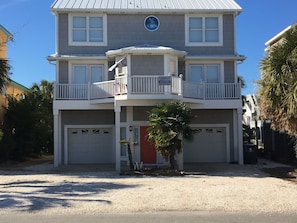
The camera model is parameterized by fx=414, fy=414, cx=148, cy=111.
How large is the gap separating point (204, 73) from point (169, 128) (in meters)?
6.67

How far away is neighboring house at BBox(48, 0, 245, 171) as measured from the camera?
22.8 metres

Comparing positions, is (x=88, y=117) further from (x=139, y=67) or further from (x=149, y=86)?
(x=149, y=86)

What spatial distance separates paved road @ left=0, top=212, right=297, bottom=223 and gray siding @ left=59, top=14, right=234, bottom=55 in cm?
1552

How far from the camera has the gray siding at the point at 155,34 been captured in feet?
78.6

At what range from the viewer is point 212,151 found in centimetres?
2452

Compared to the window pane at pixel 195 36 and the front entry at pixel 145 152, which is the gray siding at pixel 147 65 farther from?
the front entry at pixel 145 152

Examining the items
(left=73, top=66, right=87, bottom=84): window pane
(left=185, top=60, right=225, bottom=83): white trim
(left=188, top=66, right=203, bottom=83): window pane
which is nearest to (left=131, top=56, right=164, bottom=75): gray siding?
(left=185, top=60, right=225, bottom=83): white trim

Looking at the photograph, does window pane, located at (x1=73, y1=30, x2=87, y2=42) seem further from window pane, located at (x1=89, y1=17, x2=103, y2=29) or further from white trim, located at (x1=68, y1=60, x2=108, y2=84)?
white trim, located at (x1=68, y1=60, x2=108, y2=84)

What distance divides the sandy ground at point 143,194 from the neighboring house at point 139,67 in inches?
230

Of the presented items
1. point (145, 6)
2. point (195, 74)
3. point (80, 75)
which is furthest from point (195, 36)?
point (80, 75)

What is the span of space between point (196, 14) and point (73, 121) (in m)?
9.51

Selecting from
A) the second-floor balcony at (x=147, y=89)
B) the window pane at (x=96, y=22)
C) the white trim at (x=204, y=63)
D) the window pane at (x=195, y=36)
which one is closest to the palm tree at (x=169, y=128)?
the second-floor balcony at (x=147, y=89)

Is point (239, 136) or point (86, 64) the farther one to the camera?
point (86, 64)

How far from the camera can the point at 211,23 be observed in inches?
957
